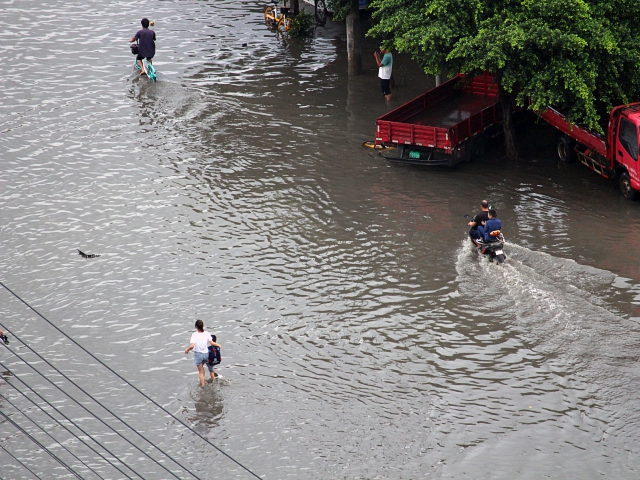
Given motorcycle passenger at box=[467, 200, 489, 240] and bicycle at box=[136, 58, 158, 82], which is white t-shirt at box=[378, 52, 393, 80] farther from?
motorcycle passenger at box=[467, 200, 489, 240]

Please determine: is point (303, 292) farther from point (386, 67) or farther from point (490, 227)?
point (386, 67)

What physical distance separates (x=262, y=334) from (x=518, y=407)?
4.91 metres

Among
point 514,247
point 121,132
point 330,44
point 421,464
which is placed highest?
point 330,44

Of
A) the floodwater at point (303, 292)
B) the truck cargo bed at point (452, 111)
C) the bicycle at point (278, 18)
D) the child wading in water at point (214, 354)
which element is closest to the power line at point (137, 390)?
the floodwater at point (303, 292)

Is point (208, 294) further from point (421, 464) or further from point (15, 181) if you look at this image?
point (15, 181)

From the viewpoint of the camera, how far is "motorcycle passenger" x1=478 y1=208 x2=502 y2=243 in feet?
54.2

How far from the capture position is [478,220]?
17.0m

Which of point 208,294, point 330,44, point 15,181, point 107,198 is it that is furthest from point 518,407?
point 330,44

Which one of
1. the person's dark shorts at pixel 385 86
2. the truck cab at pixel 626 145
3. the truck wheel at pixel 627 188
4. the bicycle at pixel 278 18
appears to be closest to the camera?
the truck cab at pixel 626 145

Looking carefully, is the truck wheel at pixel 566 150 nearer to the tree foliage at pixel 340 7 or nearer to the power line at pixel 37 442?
the tree foliage at pixel 340 7

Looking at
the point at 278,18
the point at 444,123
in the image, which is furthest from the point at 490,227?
the point at 278,18

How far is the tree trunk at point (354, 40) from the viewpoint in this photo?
2798 cm

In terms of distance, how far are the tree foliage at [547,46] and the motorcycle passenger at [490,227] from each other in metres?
4.43

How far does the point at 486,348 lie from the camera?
14.2 m
